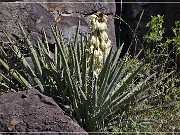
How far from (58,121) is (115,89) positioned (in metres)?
0.95

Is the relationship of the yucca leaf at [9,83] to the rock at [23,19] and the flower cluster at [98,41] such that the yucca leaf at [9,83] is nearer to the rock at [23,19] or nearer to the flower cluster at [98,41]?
the flower cluster at [98,41]

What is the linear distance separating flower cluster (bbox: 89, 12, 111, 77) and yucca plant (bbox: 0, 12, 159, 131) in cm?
5

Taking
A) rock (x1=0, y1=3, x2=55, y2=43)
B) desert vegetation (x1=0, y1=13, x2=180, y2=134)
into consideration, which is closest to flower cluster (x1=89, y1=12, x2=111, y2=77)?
desert vegetation (x1=0, y1=13, x2=180, y2=134)

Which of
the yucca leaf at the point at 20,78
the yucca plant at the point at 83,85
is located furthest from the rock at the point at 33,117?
the yucca leaf at the point at 20,78

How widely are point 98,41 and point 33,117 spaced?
1001 millimetres

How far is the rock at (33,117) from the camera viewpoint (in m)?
3.07

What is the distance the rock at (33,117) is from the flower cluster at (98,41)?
74 cm

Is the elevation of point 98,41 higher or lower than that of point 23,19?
higher

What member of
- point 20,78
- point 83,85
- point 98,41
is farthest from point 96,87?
point 20,78

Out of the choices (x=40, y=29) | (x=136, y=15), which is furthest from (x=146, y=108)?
(x=136, y=15)

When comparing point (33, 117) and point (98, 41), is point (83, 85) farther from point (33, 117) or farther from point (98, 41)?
point (33, 117)

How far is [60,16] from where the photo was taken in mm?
5430

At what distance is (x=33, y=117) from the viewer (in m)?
3.11

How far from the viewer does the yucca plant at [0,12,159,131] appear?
3613 millimetres
